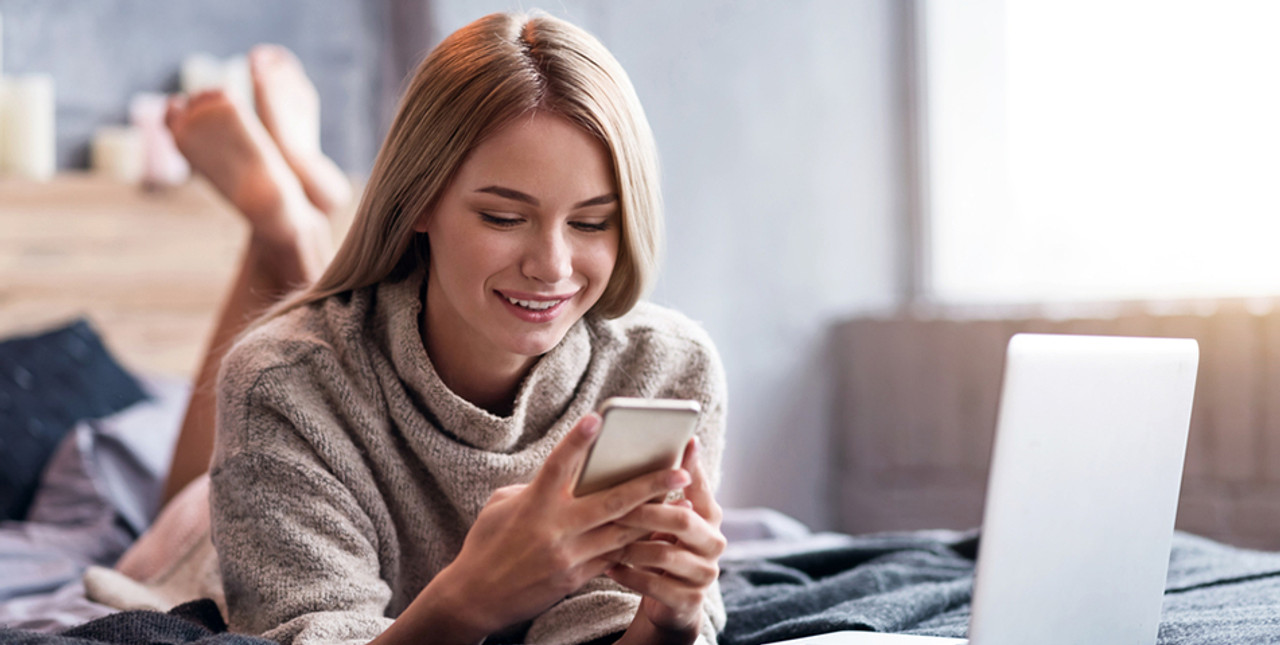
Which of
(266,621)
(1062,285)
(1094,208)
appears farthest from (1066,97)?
(266,621)

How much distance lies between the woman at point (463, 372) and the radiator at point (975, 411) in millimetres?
1955

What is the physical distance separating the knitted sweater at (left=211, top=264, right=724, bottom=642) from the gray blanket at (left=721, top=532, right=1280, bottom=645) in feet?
0.43

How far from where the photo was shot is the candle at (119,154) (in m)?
2.76

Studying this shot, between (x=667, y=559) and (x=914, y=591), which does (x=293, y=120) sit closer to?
(x=914, y=591)

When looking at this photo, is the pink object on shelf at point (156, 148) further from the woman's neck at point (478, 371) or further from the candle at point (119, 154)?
the woman's neck at point (478, 371)

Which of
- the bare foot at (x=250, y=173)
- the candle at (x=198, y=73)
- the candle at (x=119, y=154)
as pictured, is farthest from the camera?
the candle at (x=198, y=73)

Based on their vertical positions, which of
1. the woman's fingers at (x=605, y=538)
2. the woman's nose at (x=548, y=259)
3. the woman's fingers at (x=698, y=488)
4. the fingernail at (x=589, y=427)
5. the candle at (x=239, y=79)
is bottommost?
the woman's fingers at (x=605, y=538)

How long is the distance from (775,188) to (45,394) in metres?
2.15

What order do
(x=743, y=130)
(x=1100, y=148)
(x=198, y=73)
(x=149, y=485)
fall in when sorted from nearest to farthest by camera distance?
(x=149, y=485) < (x=198, y=73) < (x=1100, y=148) < (x=743, y=130)

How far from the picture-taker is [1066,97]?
3486 mm

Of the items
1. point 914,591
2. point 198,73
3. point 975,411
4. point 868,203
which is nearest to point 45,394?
point 198,73

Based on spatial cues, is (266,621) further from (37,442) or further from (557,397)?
(37,442)

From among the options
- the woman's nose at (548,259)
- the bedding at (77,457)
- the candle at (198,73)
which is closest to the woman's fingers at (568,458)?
the woman's nose at (548,259)

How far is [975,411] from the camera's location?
3.27 m
